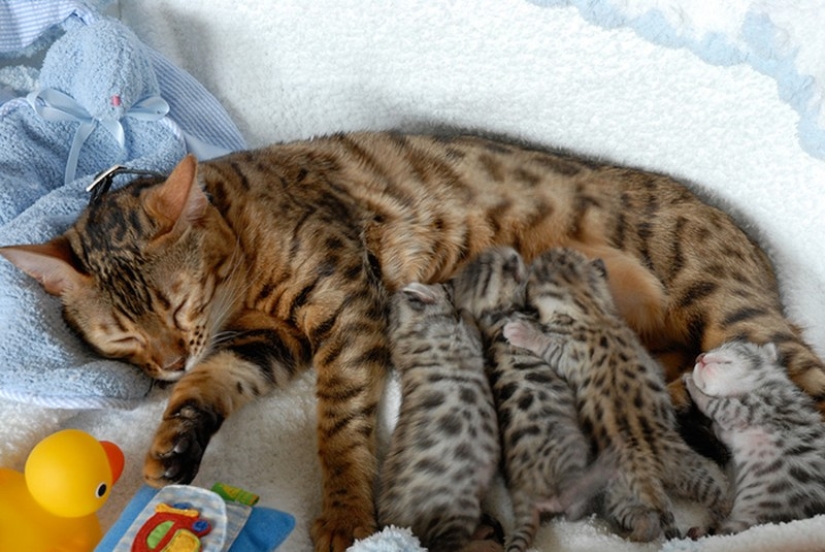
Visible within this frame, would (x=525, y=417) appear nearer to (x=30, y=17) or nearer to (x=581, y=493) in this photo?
(x=581, y=493)

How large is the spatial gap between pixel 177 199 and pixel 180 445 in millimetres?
497

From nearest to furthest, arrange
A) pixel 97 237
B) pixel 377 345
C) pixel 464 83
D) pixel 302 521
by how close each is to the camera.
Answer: pixel 302 521 → pixel 97 237 → pixel 377 345 → pixel 464 83

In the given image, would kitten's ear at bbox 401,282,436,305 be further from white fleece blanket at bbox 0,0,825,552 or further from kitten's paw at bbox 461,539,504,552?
kitten's paw at bbox 461,539,504,552

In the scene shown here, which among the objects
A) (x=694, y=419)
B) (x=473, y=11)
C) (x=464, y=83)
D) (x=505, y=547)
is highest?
(x=473, y=11)

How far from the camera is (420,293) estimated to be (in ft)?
6.17

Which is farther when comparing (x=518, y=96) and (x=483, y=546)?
(x=518, y=96)

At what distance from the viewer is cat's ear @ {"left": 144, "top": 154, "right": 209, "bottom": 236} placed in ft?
5.33

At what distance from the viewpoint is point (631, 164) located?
7.07 feet

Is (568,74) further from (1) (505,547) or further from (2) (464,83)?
(1) (505,547)

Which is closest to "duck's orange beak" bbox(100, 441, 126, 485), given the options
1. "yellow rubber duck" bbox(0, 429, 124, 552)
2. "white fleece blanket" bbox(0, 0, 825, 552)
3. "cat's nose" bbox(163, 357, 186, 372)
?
"yellow rubber duck" bbox(0, 429, 124, 552)

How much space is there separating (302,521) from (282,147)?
3.27 ft

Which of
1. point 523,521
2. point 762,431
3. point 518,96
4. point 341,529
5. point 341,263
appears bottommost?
point 341,529

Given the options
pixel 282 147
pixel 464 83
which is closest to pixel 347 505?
pixel 282 147

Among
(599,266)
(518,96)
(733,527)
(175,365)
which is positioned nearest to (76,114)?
(175,365)
